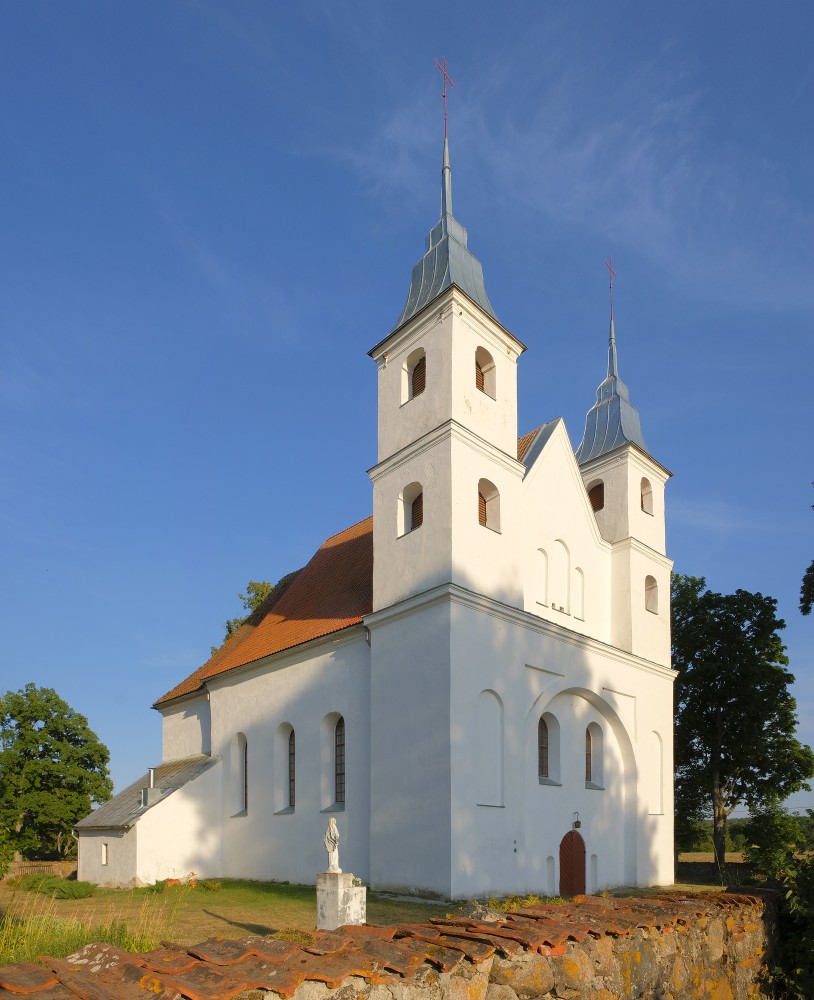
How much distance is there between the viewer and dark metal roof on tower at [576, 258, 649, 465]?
2602 cm

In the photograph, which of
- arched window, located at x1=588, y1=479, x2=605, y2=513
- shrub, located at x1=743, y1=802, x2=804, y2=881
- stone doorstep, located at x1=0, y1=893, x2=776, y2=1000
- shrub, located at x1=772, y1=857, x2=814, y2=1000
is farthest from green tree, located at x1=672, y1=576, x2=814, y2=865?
stone doorstep, located at x1=0, y1=893, x2=776, y2=1000

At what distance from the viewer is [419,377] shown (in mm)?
21094

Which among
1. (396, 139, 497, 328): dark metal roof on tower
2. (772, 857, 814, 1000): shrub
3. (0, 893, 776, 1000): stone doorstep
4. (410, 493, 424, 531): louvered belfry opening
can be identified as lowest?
(772, 857, 814, 1000): shrub

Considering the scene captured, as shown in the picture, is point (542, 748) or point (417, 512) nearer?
point (417, 512)

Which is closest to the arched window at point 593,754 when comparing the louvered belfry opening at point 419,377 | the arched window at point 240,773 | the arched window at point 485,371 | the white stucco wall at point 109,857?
the arched window at point 485,371

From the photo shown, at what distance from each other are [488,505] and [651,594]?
8.14m

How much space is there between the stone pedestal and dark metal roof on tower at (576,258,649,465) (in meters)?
17.2

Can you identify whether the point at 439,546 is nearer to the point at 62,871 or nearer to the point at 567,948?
the point at 567,948

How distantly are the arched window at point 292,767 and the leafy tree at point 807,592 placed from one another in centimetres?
1291

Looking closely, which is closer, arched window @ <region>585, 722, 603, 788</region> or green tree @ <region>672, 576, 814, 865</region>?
arched window @ <region>585, 722, 603, 788</region>

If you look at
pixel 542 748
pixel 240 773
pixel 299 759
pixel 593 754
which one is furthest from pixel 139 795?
pixel 593 754

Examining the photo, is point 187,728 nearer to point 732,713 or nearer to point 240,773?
point 240,773

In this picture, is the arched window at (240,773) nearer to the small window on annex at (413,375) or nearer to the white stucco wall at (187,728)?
the white stucco wall at (187,728)

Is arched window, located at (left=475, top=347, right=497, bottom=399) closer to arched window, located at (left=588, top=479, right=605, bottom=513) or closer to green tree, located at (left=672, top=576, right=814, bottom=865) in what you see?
arched window, located at (left=588, top=479, right=605, bottom=513)
